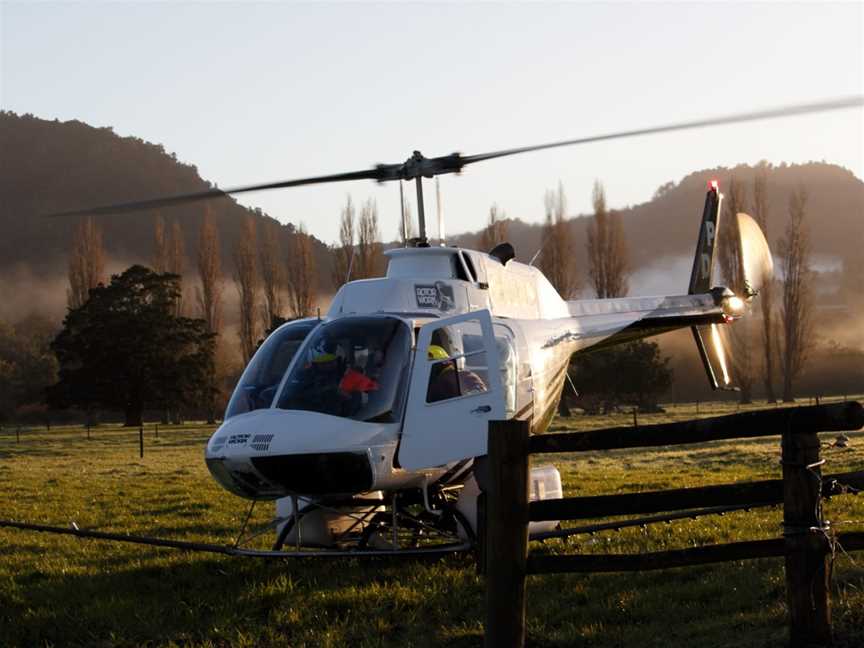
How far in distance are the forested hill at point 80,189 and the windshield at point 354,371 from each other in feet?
385

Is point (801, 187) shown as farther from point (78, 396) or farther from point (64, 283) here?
point (64, 283)

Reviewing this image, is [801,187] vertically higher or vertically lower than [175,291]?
higher

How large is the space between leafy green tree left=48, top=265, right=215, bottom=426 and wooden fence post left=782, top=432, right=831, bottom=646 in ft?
164

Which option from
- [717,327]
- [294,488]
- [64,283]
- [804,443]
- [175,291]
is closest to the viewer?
[804,443]

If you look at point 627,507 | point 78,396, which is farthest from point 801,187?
point 627,507

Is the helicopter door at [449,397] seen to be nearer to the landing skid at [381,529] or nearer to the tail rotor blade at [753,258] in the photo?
the landing skid at [381,529]

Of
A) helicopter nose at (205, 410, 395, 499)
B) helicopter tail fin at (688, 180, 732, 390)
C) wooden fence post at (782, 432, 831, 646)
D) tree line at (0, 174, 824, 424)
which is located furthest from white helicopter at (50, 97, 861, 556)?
tree line at (0, 174, 824, 424)

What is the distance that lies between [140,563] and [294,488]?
82.3 inches

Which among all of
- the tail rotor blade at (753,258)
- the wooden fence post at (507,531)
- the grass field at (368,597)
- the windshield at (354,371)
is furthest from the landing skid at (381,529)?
the tail rotor blade at (753,258)


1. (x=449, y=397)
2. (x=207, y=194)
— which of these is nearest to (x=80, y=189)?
(x=207, y=194)

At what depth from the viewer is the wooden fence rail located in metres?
4.93

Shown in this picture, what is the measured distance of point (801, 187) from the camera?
205 ft

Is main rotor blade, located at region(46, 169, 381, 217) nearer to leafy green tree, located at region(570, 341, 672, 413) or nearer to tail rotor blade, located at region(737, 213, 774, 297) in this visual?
tail rotor blade, located at region(737, 213, 774, 297)

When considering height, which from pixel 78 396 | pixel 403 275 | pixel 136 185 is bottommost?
pixel 78 396
